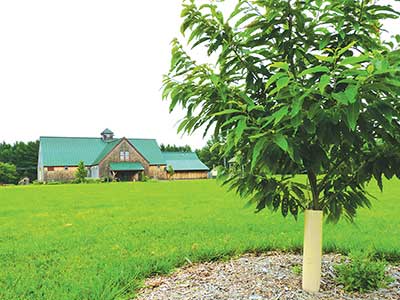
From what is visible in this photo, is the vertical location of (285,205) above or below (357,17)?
below

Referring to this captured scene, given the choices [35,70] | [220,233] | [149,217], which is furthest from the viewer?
[35,70]

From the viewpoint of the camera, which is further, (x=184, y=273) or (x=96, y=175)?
(x=96, y=175)

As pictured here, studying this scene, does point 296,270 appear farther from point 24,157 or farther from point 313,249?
point 24,157

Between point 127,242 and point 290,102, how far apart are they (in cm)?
404

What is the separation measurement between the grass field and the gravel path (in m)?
0.28

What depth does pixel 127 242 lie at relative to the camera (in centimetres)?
524

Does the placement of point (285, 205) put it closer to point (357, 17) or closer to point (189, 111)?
point (189, 111)

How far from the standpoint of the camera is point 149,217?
804cm

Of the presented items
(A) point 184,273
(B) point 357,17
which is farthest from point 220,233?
(B) point 357,17

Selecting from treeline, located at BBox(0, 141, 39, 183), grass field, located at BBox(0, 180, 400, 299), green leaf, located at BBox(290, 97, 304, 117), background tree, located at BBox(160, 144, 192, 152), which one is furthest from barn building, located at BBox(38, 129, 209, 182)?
green leaf, located at BBox(290, 97, 304, 117)

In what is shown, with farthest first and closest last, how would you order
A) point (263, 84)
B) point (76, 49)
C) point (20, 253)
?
point (76, 49)
point (20, 253)
point (263, 84)

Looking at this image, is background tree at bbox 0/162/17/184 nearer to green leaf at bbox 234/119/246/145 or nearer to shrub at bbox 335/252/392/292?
shrub at bbox 335/252/392/292

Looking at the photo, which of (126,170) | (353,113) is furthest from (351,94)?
(126,170)

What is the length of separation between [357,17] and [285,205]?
1.40 meters
